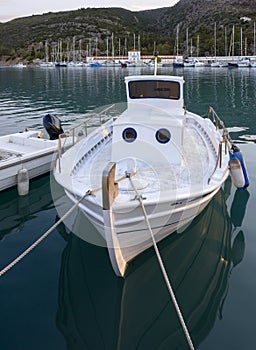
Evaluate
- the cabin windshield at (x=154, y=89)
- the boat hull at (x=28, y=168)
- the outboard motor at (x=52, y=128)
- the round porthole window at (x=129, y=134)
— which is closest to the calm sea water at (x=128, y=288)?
the boat hull at (x=28, y=168)

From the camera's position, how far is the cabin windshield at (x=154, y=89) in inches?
407

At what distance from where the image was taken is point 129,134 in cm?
918

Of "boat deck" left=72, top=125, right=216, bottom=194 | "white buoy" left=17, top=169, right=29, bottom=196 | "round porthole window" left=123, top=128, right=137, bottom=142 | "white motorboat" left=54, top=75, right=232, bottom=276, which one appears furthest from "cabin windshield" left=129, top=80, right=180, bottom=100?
"white buoy" left=17, top=169, right=29, bottom=196

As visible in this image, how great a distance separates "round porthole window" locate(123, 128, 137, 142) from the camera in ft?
30.0

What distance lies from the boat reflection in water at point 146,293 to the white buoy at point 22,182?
340cm

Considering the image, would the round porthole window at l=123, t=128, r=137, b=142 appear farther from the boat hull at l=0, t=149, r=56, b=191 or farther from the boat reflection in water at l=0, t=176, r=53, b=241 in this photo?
the boat hull at l=0, t=149, r=56, b=191

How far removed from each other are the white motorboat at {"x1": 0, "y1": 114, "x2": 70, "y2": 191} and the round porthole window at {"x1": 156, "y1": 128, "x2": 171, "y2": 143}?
5.26 metres

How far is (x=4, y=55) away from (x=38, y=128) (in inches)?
7415

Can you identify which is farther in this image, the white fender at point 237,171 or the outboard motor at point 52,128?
the outboard motor at point 52,128

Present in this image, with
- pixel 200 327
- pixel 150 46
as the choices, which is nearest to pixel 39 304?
pixel 200 327

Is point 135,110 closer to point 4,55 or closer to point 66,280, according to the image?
point 66,280

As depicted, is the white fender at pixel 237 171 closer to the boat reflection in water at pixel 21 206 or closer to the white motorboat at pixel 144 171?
the white motorboat at pixel 144 171

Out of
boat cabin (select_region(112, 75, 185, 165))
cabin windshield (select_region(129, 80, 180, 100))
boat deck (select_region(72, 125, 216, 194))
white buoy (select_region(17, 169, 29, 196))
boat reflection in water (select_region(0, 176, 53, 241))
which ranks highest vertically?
cabin windshield (select_region(129, 80, 180, 100))

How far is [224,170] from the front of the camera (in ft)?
30.2
